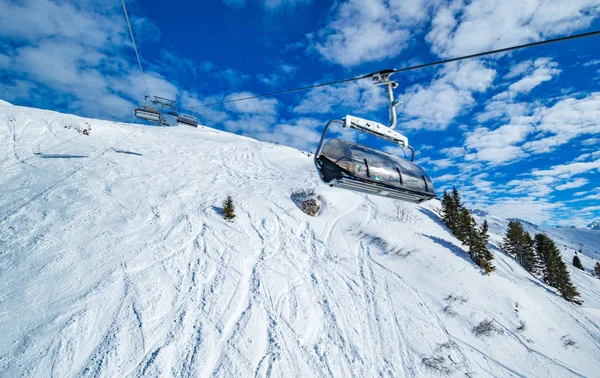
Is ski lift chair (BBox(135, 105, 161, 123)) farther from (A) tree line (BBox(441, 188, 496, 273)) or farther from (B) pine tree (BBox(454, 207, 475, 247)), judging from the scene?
(B) pine tree (BBox(454, 207, 475, 247))

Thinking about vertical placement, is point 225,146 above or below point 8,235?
above

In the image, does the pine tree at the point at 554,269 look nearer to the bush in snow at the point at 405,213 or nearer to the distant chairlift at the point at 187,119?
the bush in snow at the point at 405,213

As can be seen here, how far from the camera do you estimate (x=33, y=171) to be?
13609 mm

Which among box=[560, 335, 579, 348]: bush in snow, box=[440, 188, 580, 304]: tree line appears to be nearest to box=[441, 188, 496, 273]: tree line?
box=[440, 188, 580, 304]: tree line

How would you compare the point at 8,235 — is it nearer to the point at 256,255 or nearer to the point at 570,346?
the point at 256,255

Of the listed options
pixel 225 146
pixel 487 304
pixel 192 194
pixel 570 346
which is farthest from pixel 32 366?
pixel 225 146

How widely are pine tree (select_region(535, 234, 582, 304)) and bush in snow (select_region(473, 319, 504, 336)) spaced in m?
20.7

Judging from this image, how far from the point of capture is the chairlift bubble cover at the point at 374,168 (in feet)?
16.5

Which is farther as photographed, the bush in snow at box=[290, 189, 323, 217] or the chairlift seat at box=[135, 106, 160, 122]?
the chairlift seat at box=[135, 106, 160, 122]

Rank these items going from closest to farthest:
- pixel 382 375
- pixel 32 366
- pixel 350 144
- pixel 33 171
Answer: pixel 32 366
pixel 350 144
pixel 382 375
pixel 33 171

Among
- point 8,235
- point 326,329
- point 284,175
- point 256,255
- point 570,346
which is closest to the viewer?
point 326,329

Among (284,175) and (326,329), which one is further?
(284,175)

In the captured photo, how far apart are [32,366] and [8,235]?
610 centimetres

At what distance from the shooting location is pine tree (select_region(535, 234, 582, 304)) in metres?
25.2
